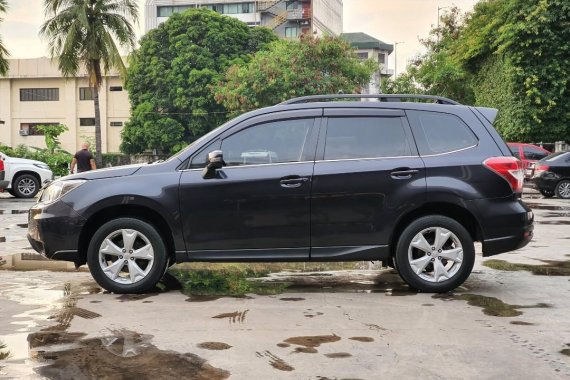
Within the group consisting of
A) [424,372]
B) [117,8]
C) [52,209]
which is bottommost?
[424,372]

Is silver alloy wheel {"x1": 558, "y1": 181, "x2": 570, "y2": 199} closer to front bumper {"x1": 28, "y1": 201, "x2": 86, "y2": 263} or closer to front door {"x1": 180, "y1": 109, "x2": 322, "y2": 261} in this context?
front door {"x1": 180, "y1": 109, "x2": 322, "y2": 261}

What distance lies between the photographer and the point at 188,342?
4867mm

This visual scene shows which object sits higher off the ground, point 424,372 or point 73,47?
point 73,47

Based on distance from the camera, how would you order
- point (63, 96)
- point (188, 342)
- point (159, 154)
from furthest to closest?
point (63, 96) → point (159, 154) → point (188, 342)

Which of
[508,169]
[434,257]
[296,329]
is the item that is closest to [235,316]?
[296,329]

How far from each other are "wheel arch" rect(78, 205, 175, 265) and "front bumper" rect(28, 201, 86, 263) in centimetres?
10

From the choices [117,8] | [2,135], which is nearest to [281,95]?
[117,8]

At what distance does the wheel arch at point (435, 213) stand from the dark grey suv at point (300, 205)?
1 cm

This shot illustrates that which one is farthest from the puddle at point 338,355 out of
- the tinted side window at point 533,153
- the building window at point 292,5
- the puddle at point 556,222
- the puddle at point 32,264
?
the building window at point 292,5

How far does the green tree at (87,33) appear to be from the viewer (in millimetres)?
35469

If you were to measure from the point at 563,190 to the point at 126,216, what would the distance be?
17.3 metres

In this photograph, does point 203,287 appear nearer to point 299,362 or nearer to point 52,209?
point 52,209

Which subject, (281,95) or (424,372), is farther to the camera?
(281,95)

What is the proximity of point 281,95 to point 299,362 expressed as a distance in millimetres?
41759
